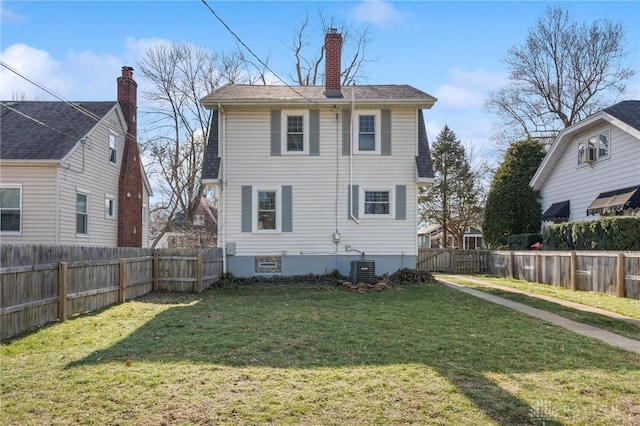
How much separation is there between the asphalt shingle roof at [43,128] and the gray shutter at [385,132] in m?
10.6

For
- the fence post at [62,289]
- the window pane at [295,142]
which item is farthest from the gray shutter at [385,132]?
the fence post at [62,289]

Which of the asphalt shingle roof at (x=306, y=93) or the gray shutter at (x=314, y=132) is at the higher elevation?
the asphalt shingle roof at (x=306, y=93)

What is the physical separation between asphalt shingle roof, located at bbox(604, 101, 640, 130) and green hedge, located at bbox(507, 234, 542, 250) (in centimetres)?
637

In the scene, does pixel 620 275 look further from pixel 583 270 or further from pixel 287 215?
pixel 287 215

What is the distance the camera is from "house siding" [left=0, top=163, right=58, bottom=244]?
602 inches

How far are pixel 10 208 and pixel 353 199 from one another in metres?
11.4

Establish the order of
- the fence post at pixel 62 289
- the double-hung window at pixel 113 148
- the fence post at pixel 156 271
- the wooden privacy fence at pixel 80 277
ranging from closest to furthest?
the wooden privacy fence at pixel 80 277, the fence post at pixel 62 289, the fence post at pixel 156 271, the double-hung window at pixel 113 148

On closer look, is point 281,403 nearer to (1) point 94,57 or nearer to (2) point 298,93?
(1) point 94,57

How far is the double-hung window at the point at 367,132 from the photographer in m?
15.6

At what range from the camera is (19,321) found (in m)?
7.30

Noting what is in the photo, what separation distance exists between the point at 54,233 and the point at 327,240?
8.96 meters

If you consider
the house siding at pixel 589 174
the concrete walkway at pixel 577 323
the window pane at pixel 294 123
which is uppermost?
the window pane at pixel 294 123

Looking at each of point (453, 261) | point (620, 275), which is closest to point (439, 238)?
point (453, 261)

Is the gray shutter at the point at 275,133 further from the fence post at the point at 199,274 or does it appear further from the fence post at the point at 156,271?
the fence post at the point at 156,271
